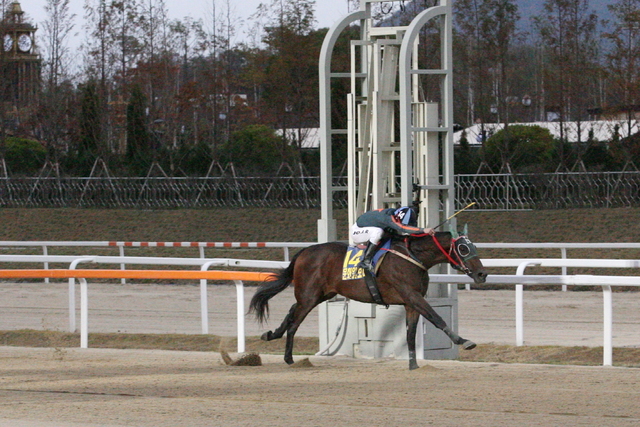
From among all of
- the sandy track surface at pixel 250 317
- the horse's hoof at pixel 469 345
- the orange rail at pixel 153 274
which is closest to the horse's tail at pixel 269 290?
the orange rail at pixel 153 274

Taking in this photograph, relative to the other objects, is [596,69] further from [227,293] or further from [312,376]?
[312,376]

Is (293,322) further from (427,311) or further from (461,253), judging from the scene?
(461,253)

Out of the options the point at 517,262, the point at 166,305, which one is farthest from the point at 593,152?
the point at 517,262

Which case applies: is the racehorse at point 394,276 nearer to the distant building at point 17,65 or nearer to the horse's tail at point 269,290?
the horse's tail at point 269,290

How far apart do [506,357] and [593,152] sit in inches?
602

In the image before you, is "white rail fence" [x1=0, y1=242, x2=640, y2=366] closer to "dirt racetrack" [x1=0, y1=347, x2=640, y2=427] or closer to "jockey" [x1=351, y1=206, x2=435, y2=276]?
"dirt racetrack" [x1=0, y1=347, x2=640, y2=427]

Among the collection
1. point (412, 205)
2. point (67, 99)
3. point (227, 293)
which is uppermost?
point (67, 99)

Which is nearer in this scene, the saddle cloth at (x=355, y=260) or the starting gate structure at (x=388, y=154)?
the saddle cloth at (x=355, y=260)

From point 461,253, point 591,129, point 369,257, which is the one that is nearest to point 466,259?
point 461,253

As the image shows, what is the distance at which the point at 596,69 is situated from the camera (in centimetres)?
2331

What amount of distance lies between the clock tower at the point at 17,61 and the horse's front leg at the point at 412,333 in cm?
2172

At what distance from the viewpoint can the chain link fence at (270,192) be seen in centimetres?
2059

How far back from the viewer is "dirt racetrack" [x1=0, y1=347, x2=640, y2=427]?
5.56 meters

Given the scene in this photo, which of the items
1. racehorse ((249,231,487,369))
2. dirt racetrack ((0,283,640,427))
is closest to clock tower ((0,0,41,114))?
dirt racetrack ((0,283,640,427))
